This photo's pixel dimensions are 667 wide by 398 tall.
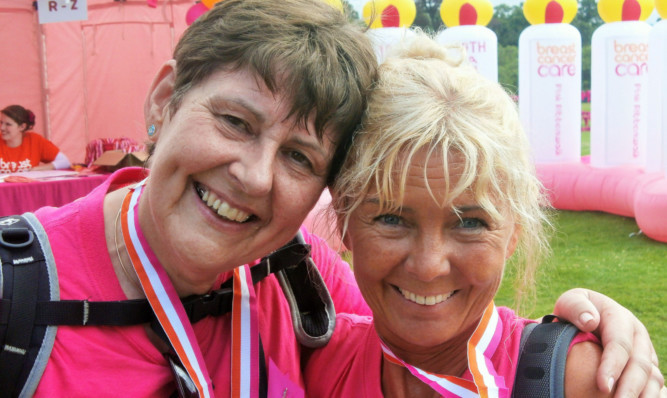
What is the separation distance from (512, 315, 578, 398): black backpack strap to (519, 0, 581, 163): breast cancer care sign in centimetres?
750

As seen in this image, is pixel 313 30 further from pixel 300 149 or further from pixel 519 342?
pixel 519 342

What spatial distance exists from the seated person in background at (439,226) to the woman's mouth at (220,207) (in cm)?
26

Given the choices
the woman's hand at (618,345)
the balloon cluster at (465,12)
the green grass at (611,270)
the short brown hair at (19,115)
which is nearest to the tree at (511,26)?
the balloon cluster at (465,12)

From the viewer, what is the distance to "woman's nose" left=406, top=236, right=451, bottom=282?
146 cm

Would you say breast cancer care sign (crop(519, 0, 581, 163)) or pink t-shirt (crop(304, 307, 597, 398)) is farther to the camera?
breast cancer care sign (crop(519, 0, 581, 163))

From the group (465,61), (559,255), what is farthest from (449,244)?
(559,255)

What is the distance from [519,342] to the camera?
158cm

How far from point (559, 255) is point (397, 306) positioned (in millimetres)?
5975

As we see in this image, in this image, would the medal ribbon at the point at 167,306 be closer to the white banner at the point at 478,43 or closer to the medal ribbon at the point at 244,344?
the medal ribbon at the point at 244,344

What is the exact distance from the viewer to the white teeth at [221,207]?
60.4 inches

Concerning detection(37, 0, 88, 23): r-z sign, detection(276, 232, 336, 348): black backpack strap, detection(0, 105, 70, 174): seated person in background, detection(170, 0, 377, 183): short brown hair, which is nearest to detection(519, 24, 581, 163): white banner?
detection(37, 0, 88, 23): r-z sign

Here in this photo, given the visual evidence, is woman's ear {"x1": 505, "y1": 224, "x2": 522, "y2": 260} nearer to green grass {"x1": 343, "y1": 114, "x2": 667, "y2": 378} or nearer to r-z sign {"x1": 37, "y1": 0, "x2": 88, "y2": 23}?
green grass {"x1": 343, "y1": 114, "x2": 667, "y2": 378}

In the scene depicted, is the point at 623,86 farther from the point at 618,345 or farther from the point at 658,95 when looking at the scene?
the point at 618,345

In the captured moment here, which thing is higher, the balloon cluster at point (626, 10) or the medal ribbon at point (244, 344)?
the balloon cluster at point (626, 10)
